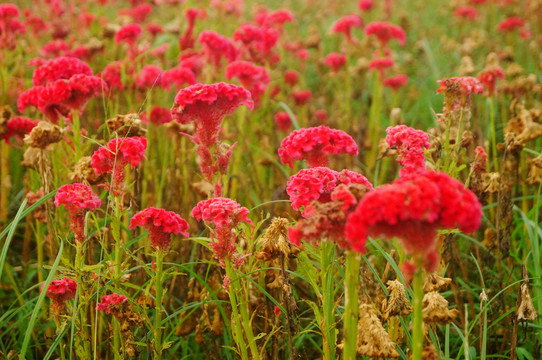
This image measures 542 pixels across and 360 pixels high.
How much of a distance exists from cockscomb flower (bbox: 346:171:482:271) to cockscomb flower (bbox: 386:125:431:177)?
0.60 meters

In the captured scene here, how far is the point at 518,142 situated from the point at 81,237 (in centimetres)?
197

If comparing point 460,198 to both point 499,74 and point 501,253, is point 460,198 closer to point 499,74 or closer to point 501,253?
point 501,253

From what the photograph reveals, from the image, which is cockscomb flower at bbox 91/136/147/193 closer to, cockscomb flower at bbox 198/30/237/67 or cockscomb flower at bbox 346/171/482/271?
cockscomb flower at bbox 346/171/482/271

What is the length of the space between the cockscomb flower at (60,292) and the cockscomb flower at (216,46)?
1874mm

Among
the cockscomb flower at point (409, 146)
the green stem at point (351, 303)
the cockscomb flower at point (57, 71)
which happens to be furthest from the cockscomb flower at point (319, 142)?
the cockscomb flower at point (57, 71)

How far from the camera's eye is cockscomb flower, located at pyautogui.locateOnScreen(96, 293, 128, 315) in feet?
5.96

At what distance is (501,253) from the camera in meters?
2.29

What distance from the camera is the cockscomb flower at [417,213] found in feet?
3.61

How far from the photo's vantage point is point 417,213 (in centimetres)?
110

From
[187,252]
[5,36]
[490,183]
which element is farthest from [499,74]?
[5,36]

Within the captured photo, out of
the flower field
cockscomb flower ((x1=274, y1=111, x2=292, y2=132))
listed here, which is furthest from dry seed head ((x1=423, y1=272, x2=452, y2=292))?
cockscomb flower ((x1=274, y1=111, x2=292, y2=132))

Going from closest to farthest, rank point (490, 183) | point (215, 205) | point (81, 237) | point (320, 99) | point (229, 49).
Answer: point (215, 205) → point (81, 237) → point (490, 183) → point (229, 49) → point (320, 99)

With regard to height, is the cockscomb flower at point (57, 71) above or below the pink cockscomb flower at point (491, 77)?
above

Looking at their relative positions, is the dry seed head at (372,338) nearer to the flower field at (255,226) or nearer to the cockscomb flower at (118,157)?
the flower field at (255,226)
